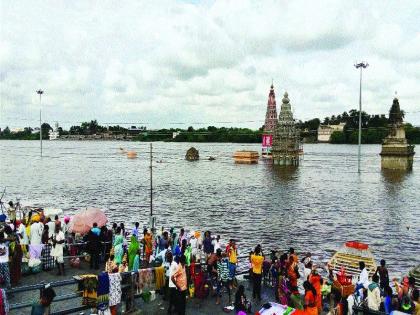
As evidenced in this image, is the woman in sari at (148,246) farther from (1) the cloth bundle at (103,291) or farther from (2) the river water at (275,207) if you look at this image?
(2) the river water at (275,207)

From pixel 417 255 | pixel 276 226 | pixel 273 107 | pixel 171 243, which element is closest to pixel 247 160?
pixel 273 107

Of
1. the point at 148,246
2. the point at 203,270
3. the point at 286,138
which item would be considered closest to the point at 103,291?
the point at 203,270

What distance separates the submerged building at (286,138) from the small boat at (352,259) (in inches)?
3453

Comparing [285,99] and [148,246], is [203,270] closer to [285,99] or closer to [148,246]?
[148,246]

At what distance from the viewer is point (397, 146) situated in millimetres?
Result: 86750

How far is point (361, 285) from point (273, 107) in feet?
519

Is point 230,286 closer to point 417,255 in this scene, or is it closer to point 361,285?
point 361,285

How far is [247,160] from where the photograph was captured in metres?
118

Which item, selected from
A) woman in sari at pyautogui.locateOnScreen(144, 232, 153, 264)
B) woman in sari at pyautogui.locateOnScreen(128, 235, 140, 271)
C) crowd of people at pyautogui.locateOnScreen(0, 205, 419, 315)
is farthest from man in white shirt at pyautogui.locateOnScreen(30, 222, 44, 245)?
woman in sari at pyautogui.locateOnScreen(144, 232, 153, 264)

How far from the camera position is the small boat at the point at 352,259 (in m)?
18.5

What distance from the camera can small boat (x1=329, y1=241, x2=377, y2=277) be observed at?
730 inches

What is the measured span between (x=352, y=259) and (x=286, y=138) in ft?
295

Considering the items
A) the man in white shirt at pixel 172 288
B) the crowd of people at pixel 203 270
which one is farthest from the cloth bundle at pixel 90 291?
the man in white shirt at pixel 172 288

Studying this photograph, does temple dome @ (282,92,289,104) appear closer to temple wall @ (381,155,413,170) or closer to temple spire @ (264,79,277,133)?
temple wall @ (381,155,413,170)
